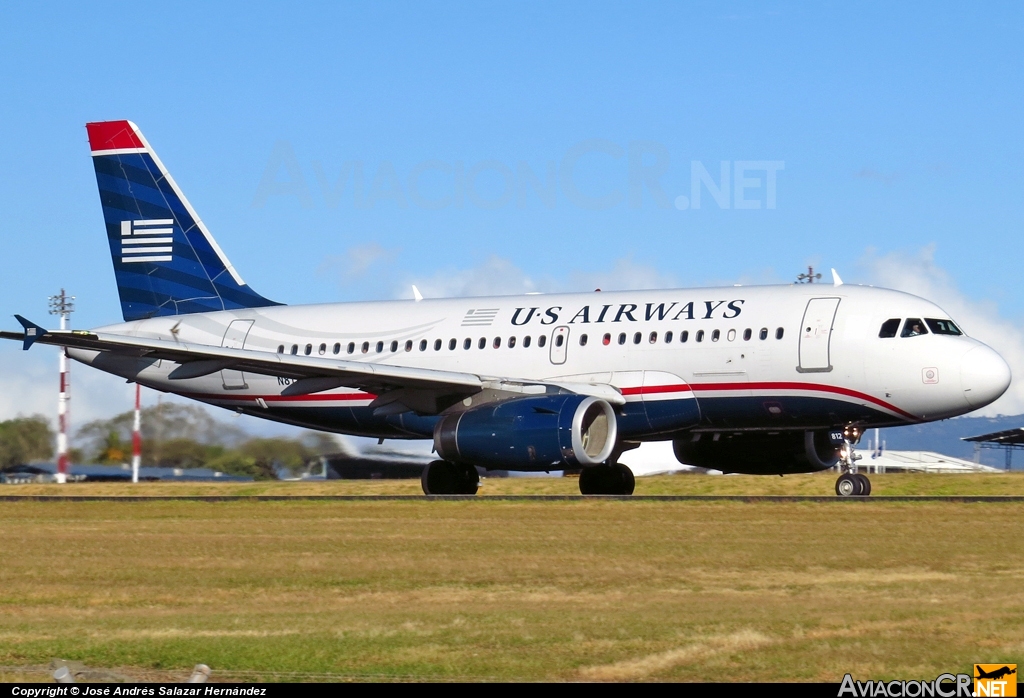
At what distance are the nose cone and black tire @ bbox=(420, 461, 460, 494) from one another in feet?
31.7

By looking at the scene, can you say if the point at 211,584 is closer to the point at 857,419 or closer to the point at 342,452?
the point at 857,419

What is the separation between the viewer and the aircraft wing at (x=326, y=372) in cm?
2683

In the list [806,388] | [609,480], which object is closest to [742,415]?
[806,388]

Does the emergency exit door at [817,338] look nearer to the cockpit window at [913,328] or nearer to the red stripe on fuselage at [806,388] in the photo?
the red stripe on fuselage at [806,388]

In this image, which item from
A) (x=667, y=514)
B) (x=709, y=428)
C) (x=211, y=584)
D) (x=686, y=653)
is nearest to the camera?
(x=686, y=653)

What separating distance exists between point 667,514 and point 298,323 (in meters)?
13.0

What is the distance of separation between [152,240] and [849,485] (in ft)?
57.5

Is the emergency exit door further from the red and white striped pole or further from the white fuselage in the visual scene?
the red and white striped pole

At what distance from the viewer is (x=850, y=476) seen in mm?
25922

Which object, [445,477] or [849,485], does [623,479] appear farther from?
[849,485]

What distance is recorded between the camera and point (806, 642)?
9.80 meters

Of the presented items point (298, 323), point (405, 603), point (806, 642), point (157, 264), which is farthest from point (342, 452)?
point (806, 642)

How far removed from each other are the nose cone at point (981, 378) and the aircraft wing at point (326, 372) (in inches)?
242

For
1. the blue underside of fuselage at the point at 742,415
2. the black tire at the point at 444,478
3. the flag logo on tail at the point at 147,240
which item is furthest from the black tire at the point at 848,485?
the flag logo on tail at the point at 147,240
